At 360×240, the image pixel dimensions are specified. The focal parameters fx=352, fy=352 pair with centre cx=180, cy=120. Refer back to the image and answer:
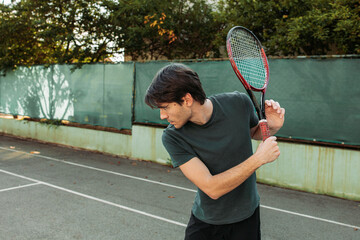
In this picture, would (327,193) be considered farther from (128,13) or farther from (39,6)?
(39,6)

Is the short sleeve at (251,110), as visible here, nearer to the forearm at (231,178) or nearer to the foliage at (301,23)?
the forearm at (231,178)

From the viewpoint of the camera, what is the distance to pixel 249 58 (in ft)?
9.45

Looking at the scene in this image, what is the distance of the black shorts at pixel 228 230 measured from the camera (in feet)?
7.30

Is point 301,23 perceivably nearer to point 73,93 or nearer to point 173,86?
point 173,86

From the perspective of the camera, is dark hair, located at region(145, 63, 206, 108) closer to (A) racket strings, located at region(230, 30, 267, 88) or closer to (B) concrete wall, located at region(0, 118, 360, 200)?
(A) racket strings, located at region(230, 30, 267, 88)

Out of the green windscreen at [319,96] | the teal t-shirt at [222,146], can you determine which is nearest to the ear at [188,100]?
the teal t-shirt at [222,146]

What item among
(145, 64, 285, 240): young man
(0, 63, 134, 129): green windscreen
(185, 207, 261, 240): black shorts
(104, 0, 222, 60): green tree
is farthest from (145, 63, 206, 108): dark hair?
(104, 0, 222, 60): green tree

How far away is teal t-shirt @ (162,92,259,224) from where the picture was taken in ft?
7.00

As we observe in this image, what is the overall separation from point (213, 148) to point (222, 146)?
0.06 meters

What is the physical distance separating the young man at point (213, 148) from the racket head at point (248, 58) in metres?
0.40

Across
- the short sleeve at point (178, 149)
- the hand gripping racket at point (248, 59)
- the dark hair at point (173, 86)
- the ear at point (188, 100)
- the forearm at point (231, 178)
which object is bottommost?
the forearm at point (231, 178)

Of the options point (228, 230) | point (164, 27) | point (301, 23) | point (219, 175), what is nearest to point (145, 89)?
point (164, 27)

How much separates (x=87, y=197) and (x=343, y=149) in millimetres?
4750

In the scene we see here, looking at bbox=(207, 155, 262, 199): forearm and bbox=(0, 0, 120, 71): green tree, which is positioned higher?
bbox=(0, 0, 120, 71): green tree
